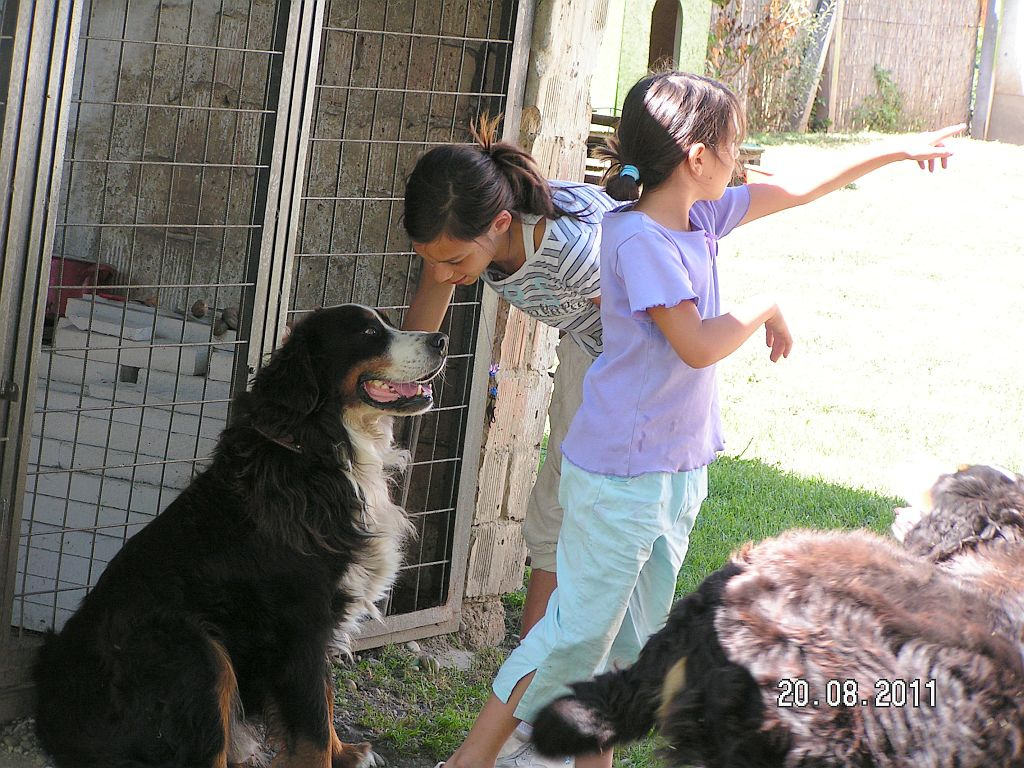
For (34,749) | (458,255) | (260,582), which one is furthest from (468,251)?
(34,749)

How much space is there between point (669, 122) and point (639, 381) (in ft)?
2.08

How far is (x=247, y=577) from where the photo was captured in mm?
2914

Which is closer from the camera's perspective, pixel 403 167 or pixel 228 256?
pixel 403 167

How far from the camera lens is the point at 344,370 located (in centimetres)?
312

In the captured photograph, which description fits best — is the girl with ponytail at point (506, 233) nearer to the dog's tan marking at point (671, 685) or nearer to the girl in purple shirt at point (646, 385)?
the girl in purple shirt at point (646, 385)

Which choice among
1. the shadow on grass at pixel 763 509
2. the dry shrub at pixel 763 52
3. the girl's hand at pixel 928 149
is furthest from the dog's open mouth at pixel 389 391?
the dry shrub at pixel 763 52

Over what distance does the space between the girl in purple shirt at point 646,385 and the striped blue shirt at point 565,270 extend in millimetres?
313

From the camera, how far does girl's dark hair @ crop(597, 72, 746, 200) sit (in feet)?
8.72

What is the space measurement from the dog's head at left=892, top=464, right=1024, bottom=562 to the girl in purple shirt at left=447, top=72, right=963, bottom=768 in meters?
0.57

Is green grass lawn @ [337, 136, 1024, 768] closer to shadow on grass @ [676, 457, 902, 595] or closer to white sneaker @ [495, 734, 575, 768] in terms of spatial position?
shadow on grass @ [676, 457, 902, 595]

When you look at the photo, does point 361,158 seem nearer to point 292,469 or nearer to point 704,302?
point 292,469

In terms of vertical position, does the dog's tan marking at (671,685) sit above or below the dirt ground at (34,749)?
above

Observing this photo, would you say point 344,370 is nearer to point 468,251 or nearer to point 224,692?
point 468,251

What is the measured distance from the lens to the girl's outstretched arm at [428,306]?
3.37m
